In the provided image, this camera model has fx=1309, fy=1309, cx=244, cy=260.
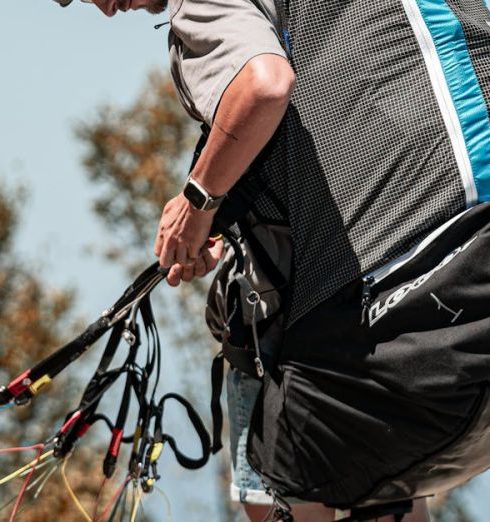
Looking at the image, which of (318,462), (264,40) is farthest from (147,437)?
(264,40)

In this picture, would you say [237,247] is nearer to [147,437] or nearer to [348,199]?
[348,199]

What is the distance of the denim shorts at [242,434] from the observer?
124 inches

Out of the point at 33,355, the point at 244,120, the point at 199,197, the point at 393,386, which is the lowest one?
the point at 33,355

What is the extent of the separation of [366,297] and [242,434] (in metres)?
0.64

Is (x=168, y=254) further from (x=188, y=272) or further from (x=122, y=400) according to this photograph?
(x=122, y=400)

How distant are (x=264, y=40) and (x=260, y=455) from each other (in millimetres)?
943

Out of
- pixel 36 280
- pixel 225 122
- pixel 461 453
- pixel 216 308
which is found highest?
pixel 225 122

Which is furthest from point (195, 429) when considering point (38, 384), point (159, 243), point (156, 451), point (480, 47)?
point (480, 47)

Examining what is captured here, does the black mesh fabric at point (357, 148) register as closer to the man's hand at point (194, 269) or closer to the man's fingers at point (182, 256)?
the man's fingers at point (182, 256)

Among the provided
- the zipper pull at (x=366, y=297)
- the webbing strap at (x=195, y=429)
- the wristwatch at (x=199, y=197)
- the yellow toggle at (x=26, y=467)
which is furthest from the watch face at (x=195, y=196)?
the yellow toggle at (x=26, y=467)

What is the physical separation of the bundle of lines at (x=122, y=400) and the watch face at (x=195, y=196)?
50 cm

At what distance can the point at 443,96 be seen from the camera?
2.68 meters

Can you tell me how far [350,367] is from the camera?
271cm

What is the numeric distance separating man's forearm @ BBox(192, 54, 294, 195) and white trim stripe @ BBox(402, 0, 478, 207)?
0.33m
